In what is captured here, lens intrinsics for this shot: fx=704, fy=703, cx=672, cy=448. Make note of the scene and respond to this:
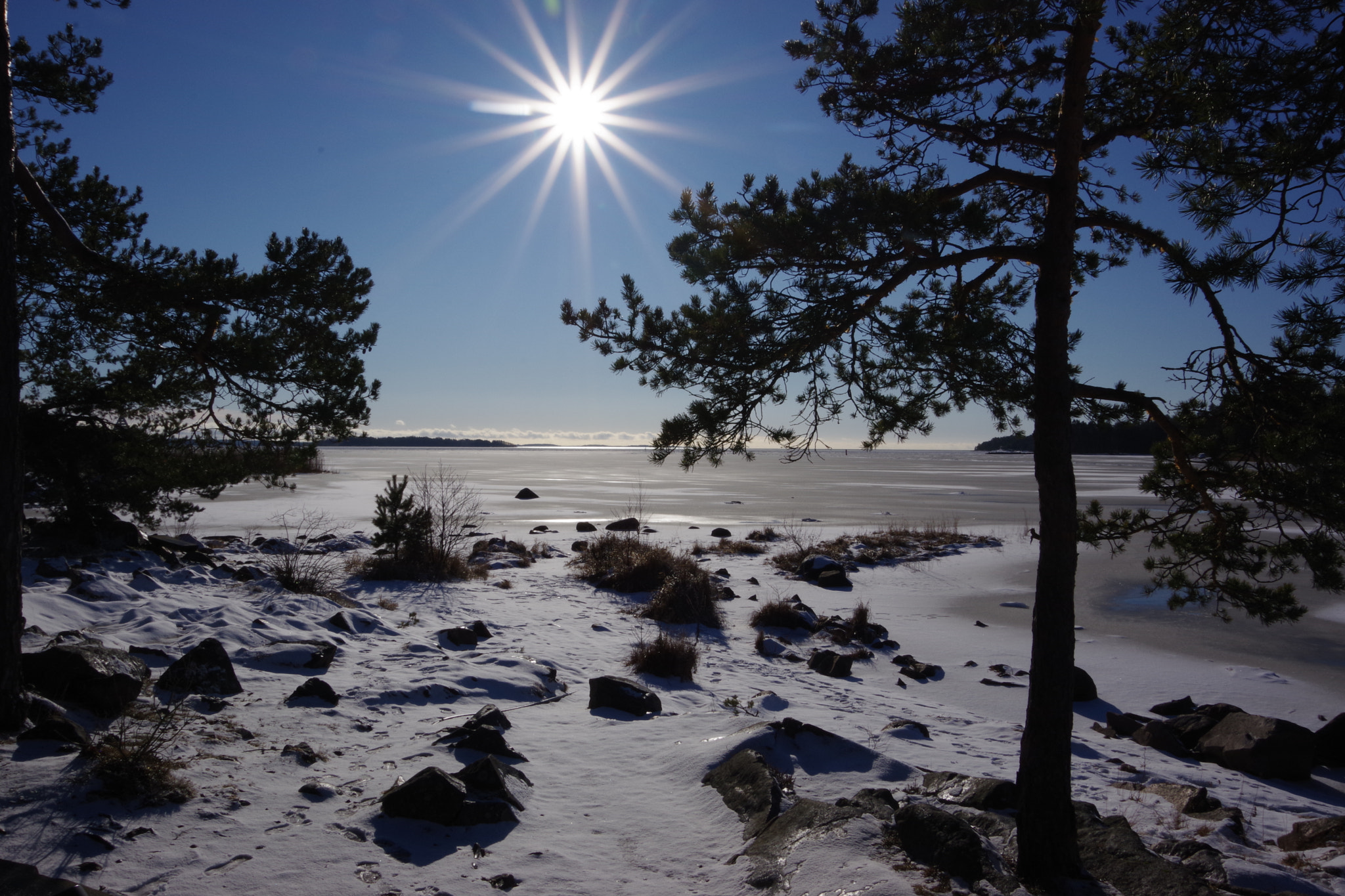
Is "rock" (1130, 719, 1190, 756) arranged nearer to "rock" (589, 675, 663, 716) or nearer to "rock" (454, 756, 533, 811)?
"rock" (589, 675, 663, 716)

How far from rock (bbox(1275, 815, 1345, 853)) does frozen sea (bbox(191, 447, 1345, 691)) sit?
15.7ft

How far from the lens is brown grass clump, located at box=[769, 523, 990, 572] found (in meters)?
17.4

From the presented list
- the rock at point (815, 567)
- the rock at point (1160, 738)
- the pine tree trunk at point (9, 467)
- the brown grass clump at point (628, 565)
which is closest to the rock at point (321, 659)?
the pine tree trunk at point (9, 467)

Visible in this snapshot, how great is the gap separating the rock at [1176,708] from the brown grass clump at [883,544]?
8.61m

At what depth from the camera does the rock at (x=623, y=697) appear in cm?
650

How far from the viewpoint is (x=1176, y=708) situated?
25.9 feet

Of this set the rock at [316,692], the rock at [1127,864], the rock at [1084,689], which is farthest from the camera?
the rock at [1084,689]

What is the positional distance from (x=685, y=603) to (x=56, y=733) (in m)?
7.83

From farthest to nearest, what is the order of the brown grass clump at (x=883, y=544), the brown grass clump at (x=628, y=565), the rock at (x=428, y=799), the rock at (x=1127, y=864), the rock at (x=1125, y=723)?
the brown grass clump at (x=883, y=544), the brown grass clump at (x=628, y=565), the rock at (x=1125, y=723), the rock at (x=428, y=799), the rock at (x=1127, y=864)

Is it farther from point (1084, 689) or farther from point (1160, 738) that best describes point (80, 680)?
point (1084, 689)

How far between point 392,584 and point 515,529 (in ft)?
35.2

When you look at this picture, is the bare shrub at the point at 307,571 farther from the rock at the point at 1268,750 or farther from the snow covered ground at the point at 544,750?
the rock at the point at 1268,750

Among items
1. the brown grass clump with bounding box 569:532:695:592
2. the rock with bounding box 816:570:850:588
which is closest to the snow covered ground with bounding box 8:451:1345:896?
the brown grass clump with bounding box 569:532:695:592

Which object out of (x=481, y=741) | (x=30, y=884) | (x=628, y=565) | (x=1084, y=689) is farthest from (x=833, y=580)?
(x=30, y=884)
